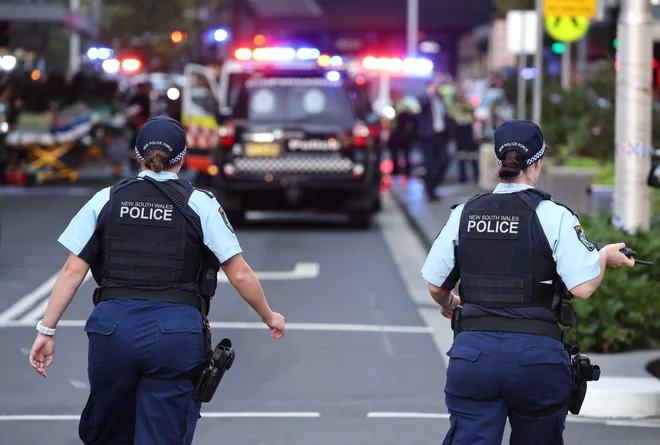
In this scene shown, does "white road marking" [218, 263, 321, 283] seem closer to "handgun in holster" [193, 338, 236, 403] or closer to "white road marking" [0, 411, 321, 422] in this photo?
"white road marking" [0, 411, 321, 422]

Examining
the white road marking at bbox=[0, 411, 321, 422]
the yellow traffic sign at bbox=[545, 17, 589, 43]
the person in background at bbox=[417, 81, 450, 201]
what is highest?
the yellow traffic sign at bbox=[545, 17, 589, 43]

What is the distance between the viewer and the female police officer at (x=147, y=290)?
18.6ft

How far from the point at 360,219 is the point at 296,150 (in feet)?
4.96

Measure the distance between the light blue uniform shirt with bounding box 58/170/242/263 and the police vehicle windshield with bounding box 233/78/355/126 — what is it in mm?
14030

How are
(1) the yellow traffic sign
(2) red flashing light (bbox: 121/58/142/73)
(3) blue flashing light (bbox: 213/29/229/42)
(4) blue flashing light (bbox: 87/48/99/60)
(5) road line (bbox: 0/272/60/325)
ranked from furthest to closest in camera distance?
(2) red flashing light (bbox: 121/58/142/73) < (4) blue flashing light (bbox: 87/48/99/60) < (3) blue flashing light (bbox: 213/29/229/42) < (1) the yellow traffic sign < (5) road line (bbox: 0/272/60/325)

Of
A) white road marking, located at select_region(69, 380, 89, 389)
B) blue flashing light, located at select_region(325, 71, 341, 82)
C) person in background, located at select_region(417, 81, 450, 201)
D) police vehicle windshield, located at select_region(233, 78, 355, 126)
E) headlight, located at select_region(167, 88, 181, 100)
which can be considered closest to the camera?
white road marking, located at select_region(69, 380, 89, 389)

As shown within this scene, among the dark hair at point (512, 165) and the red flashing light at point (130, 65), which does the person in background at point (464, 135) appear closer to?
the red flashing light at point (130, 65)

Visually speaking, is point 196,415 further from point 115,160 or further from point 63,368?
point 115,160

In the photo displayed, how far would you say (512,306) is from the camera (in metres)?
5.56

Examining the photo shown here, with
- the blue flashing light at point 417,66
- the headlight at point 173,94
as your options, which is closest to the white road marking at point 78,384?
the headlight at point 173,94

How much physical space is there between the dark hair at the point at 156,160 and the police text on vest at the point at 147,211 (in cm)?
16

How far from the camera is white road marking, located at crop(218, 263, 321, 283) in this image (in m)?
15.1

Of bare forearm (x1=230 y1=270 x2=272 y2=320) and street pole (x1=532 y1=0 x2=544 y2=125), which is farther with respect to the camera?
street pole (x1=532 y1=0 x2=544 y2=125)

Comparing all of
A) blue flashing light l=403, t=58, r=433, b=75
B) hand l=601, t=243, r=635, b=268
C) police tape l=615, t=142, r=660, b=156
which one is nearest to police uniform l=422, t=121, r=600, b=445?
hand l=601, t=243, r=635, b=268
